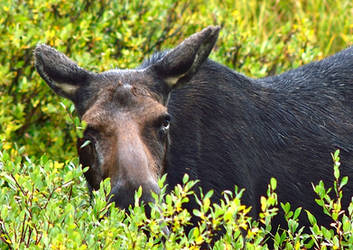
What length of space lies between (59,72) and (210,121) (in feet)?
3.58

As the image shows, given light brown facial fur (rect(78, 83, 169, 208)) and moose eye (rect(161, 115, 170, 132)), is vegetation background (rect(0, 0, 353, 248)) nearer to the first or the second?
light brown facial fur (rect(78, 83, 169, 208))

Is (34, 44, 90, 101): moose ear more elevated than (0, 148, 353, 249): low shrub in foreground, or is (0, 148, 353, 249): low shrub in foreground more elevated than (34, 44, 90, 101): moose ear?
(34, 44, 90, 101): moose ear

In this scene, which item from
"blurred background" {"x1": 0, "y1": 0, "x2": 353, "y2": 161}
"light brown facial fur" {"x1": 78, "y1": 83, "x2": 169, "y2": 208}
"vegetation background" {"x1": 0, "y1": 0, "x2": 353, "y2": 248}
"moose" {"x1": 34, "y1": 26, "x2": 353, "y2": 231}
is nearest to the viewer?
"light brown facial fur" {"x1": 78, "y1": 83, "x2": 169, "y2": 208}

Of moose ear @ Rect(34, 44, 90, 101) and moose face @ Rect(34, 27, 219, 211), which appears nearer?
moose face @ Rect(34, 27, 219, 211)

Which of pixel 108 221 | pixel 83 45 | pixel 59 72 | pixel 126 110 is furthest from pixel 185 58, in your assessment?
pixel 83 45

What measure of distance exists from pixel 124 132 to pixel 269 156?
1.35 metres

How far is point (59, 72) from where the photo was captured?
17.1 feet

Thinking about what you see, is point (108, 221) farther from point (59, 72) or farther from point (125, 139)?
point (59, 72)

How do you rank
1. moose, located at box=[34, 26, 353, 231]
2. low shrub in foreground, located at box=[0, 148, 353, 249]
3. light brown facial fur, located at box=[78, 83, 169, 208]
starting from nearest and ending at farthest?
low shrub in foreground, located at box=[0, 148, 353, 249] → light brown facial fur, located at box=[78, 83, 169, 208] → moose, located at box=[34, 26, 353, 231]

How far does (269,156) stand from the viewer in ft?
18.2

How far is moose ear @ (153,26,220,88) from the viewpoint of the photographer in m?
5.16

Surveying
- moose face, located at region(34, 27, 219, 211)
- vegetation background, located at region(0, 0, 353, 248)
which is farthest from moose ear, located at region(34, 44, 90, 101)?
vegetation background, located at region(0, 0, 353, 248)

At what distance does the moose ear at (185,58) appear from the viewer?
16.9 ft

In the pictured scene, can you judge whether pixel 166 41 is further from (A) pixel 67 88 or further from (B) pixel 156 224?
(B) pixel 156 224
